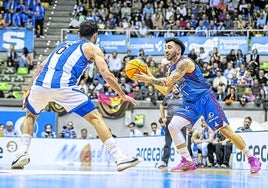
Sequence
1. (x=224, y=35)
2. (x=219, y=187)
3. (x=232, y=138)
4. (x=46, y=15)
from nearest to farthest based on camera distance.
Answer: (x=219, y=187), (x=232, y=138), (x=224, y=35), (x=46, y=15)

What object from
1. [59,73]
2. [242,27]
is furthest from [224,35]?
[59,73]

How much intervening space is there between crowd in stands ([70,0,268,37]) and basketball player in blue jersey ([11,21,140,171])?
17880mm

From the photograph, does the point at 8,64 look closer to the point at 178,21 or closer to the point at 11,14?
the point at 11,14

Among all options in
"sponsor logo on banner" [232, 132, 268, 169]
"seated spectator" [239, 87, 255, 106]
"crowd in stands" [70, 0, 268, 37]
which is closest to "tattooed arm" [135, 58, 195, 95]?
"sponsor logo on banner" [232, 132, 268, 169]

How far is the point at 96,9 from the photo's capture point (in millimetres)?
30922

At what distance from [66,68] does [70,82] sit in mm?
194

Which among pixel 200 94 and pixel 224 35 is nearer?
pixel 200 94

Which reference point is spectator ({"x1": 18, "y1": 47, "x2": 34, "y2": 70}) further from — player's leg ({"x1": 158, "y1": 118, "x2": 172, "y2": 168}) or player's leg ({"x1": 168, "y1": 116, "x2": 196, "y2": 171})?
player's leg ({"x1": 168, "y1": 116, "x2": 196, "y2": 171})

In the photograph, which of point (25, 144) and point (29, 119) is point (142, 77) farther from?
point (25, 144)

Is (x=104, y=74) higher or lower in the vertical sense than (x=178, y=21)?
lower

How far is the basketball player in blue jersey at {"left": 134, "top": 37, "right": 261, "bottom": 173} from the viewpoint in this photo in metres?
11.0

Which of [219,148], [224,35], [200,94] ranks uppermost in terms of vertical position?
[224,35]

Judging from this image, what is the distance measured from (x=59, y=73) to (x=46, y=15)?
76.7ft

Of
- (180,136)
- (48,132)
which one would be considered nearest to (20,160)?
(180,136)
